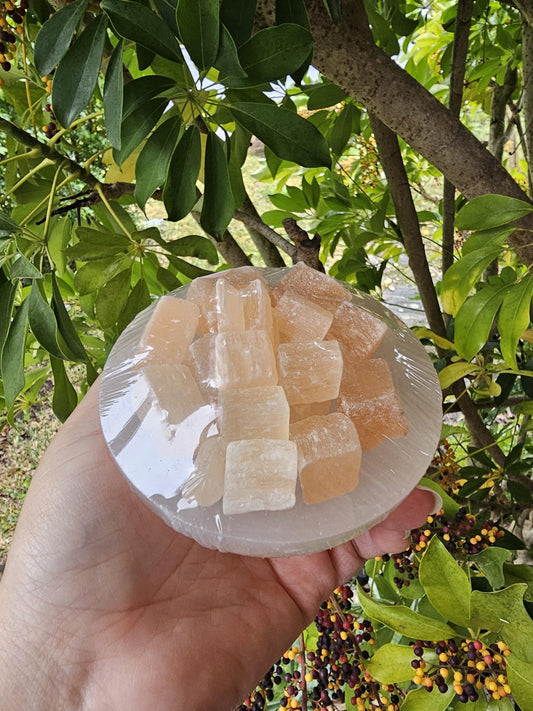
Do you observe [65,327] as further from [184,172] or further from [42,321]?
[184,172]

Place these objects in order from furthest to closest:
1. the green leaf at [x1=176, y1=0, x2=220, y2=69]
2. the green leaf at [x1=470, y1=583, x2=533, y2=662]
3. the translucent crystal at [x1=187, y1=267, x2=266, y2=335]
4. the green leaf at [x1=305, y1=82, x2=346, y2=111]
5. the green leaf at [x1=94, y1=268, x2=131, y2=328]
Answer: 1. the green leaf at [x1=305, y1=82, x2=346, y2=111]
2. the green leaf at [x1=94, y1=268, x2=131, y2=328]
3. the translucent crystal at [x1=187, y1=267, x2=266, y2=335]
4. the green leaf at [x1=470, y1=583, x2=533, y2=662]
5. the green leaf at [x1=176, y1=0, x2=220, y2=69]

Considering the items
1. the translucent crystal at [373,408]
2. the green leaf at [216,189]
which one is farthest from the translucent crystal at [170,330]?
the translucent crystal at [373,408]

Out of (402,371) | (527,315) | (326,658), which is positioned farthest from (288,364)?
(326,658)

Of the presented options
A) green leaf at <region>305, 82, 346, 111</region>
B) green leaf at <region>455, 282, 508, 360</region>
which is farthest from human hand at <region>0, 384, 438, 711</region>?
green leaf at <region>305, 82, 346, 111</region>

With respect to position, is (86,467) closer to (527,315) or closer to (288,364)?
(288,364)

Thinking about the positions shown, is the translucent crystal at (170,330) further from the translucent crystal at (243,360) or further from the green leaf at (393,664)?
the green leaf at (393,664)

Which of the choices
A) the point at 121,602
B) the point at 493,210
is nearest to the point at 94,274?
the point at 121,602

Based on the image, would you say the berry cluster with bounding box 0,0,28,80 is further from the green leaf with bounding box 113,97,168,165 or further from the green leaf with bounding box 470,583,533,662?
the green leaf with bounding box 470,583,533,662
